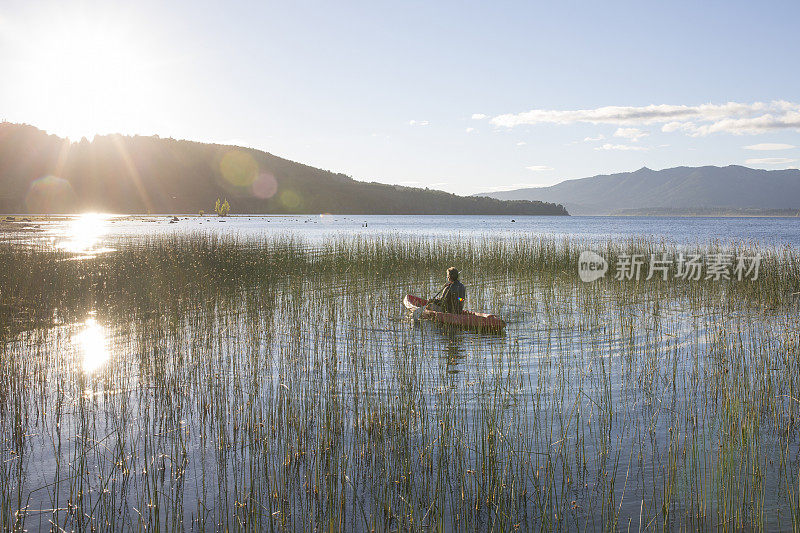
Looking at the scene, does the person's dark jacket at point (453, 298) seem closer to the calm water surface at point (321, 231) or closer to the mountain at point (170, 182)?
the calm water surface at point (321, 231)

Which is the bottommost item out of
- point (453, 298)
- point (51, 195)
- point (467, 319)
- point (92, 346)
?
point (467, 319)

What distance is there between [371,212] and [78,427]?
448ft

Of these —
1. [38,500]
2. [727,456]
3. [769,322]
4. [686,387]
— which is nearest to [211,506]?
[38,500]

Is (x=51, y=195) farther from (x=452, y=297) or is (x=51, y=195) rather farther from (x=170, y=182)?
(x=452, y=297)

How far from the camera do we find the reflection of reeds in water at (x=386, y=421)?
155 inches

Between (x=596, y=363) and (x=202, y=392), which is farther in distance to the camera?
(x=596, y=363)

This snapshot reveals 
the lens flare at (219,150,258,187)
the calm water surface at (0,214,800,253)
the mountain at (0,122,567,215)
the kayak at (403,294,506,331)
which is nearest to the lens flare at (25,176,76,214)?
the mountain at (0,122,567,215)

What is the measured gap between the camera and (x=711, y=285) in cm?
1434

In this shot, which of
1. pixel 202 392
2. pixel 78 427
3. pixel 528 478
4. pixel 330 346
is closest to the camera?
pixel 528 478

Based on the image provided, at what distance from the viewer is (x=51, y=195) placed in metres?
110

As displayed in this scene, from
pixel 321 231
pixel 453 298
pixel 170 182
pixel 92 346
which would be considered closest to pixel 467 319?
pixel 453 298

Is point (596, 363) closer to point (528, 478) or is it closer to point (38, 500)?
point (528, 478)

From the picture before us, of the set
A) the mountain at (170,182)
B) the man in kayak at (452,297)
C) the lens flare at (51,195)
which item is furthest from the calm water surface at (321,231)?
the mountain at (170,182)

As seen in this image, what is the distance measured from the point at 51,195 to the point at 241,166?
42024 millimetres
